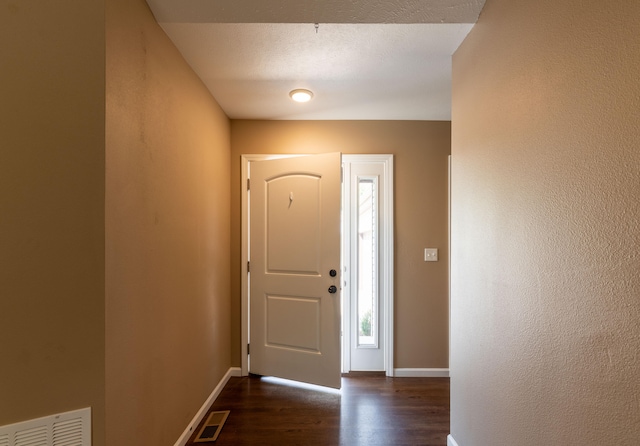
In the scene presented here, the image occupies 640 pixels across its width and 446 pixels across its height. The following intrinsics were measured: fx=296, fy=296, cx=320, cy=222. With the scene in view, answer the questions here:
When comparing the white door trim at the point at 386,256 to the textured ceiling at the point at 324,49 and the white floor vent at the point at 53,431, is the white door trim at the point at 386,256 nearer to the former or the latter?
the textured ceiling at the point at 324,49

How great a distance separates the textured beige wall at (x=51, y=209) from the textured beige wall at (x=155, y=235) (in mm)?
48

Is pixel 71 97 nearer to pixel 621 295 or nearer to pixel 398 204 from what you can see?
pixel 621 295

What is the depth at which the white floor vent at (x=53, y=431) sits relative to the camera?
1012 millimetres

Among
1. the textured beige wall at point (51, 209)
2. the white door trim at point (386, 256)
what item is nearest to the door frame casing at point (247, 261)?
the white door trim at point (386, 256)

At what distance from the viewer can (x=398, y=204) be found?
2752 millimetres

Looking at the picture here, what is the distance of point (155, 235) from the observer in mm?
1491

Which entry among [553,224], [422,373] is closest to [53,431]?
[553,224]

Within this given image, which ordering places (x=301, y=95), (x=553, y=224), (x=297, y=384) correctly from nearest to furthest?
Result: (x=553, y=224) → (x=301, y=95) → (x=297, y=384)

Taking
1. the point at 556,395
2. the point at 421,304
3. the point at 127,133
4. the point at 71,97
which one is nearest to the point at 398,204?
the point at 421,304

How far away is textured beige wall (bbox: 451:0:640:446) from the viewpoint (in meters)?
0.73

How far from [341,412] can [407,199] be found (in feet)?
6.02

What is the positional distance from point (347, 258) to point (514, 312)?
172 cm

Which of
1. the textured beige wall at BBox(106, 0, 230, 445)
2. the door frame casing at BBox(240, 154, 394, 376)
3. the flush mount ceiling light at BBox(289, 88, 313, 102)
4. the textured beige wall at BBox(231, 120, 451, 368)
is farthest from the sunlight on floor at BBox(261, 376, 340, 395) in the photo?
the flush mount ceiling light at BBox(289, 88, 313, 102)

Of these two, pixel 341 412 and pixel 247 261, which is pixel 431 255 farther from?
pixel 247 261
